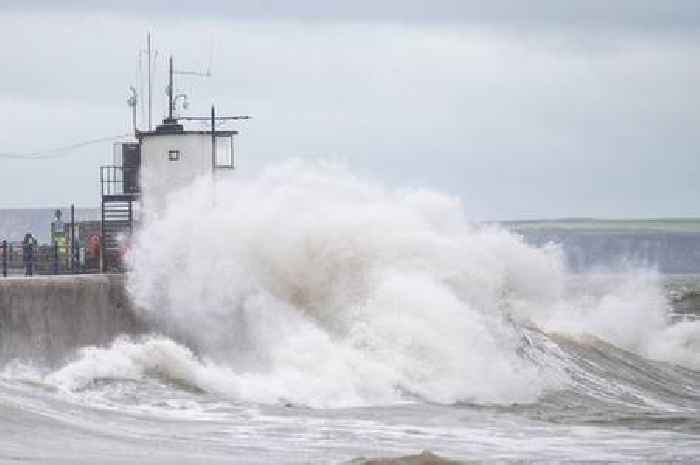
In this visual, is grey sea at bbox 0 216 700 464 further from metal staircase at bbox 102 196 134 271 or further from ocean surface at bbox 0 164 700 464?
metal staircase at bbox 102 196 134 271

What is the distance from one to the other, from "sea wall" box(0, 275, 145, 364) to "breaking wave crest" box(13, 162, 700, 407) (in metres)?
0.32

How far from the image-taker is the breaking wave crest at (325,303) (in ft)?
70.7

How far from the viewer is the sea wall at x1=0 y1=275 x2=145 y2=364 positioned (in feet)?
69.8

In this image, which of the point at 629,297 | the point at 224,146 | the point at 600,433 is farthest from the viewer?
the point at 629,297

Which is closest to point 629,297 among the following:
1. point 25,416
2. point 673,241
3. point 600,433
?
point 600,433

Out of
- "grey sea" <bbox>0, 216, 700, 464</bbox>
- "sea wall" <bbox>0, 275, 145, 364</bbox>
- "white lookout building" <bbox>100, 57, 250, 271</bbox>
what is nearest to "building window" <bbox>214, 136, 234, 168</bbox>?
"white lookout building" <bbox>100, 57, 250, 271</bbox>

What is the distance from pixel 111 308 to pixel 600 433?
738cm

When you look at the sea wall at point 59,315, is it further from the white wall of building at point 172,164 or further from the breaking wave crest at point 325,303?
the white wall of building at point 172,164

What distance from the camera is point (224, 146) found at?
28531 millimetres

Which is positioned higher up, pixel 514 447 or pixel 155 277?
pixel 155 277

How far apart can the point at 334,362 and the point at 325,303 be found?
6.28ft

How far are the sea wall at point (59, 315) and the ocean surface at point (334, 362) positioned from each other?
0.26m

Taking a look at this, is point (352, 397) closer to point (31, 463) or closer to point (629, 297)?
point (31, 463)

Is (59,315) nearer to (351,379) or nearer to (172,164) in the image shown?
(351,379)
